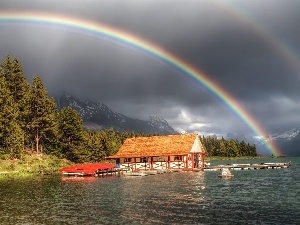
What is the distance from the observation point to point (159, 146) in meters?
84.9

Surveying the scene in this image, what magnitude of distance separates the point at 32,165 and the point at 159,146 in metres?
29.6

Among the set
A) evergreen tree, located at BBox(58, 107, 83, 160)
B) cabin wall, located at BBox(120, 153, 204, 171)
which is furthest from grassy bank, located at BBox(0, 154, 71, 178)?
cabin wall, located at BBox(120, 153, 204, 171)

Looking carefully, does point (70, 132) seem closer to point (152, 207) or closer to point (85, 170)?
point (85, 170)

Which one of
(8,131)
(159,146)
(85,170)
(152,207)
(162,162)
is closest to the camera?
(152,207)


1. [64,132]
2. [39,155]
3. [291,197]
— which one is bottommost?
[291,197]

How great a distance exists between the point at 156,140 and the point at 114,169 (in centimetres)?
1428

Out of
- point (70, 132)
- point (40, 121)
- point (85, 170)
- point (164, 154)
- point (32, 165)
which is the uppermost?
point (40, 121)

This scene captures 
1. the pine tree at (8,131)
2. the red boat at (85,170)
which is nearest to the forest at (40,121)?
the pine tree at (8,131)

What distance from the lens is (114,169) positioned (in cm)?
7888

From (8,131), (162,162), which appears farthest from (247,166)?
(8,131)

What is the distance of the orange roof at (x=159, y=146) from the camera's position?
81.8m

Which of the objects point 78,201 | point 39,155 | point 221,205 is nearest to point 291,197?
point 221,205

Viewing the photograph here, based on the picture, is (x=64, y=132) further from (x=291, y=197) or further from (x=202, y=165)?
(x=291, y=197)

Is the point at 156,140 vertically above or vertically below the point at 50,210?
above
